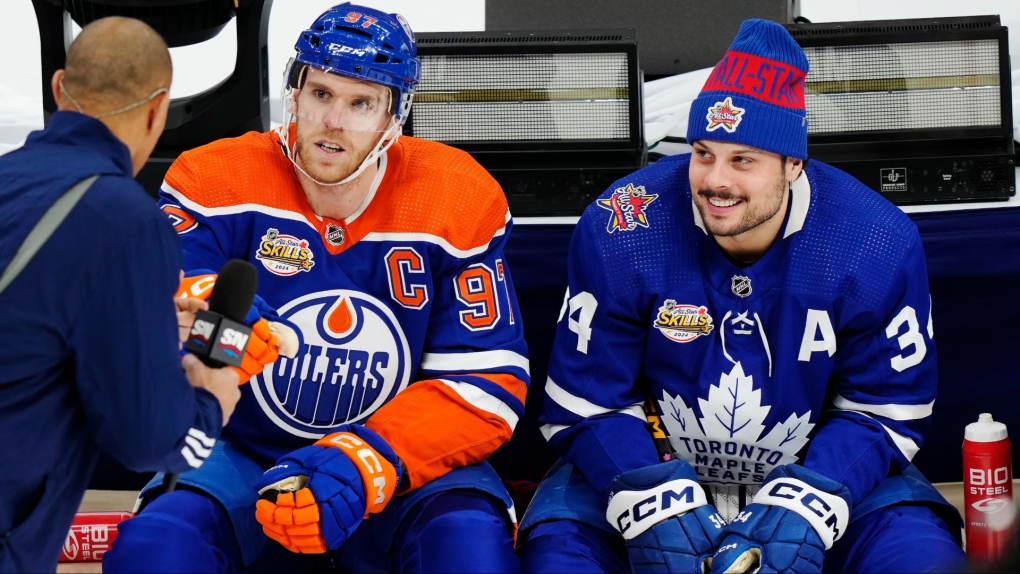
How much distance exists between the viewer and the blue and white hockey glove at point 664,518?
2.27 metres

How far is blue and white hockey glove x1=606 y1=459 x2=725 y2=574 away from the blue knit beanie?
56 centimetres

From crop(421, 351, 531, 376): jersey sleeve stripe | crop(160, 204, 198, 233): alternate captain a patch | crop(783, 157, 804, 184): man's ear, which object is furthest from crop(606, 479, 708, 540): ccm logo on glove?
crop(160, 204, 198, 233): alternate captain a patch

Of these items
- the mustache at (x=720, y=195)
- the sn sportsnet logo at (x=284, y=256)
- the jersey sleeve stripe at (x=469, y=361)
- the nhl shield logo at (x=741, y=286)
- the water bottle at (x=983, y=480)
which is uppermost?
the mustache at (x=720, y=195)

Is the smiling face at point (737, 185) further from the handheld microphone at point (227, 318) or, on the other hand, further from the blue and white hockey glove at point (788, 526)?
the handheld microphone at point (227, 318)

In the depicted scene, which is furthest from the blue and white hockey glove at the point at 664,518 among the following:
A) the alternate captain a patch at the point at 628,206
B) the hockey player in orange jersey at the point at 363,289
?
the alternate captain a patch at the point at 628,206

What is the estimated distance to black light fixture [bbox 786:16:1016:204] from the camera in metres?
2.86

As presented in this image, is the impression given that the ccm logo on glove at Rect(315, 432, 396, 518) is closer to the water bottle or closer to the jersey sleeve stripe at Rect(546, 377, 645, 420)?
the jersey sleeve stripe at Rect(546, 377, 645, 420)

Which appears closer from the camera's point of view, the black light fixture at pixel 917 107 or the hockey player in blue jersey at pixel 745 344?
the hockey player in blue jersey at pixel 745 344

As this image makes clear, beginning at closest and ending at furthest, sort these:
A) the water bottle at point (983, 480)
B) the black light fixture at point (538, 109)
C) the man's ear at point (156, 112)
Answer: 1. the man's ear at point (156, 112)
2. the water bottle at point (983, 480)
3. the black light fixture at point (538, 109)

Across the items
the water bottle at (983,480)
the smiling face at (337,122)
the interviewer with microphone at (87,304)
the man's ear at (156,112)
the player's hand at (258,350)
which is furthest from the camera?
the water bottle at (983,480)

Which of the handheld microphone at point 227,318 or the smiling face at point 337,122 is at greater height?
the smiling face at point 337,122

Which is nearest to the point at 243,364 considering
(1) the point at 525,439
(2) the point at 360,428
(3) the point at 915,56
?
(2) the point at 360,428

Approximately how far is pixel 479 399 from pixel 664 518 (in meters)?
0.40

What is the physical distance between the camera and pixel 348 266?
251 centimetres
